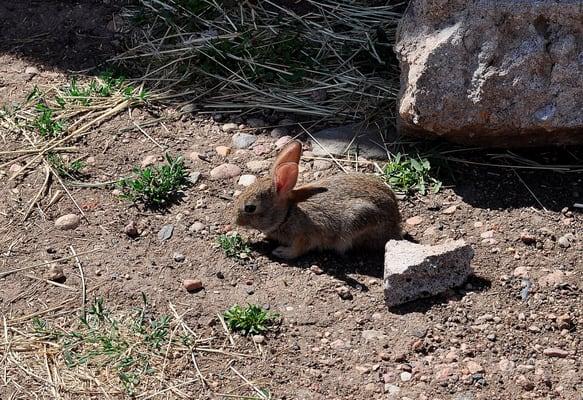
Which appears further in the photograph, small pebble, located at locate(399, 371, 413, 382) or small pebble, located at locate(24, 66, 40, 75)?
small pebble, located at locate(24, 66, 40, 75)

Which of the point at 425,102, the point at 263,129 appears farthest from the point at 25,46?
the point at 425,102

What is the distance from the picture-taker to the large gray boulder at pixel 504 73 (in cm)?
568

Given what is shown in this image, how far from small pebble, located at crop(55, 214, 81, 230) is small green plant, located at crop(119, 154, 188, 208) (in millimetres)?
328

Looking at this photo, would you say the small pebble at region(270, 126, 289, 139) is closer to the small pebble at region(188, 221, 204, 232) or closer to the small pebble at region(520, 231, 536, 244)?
the small pebble at region(188, 221, 204, 232)

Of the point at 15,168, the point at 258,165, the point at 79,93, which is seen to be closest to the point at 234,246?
the point at 258,165

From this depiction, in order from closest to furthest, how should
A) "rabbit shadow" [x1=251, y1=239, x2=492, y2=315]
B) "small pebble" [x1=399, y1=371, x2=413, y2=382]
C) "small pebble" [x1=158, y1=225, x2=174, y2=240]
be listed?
"small pebble" [x1=399, y1=371, x2=413, y2=382], "rabbit shadow" [x1=251, y1=239, x2=492, y2=315], "small pebble" [x1=158, y1=225, x2=174, y2=240]

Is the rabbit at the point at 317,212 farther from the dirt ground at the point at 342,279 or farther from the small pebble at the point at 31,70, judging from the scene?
the small pebble at the point at 31,70

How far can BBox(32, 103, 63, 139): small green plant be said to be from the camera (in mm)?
6527

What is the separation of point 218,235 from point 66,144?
147 centimetres

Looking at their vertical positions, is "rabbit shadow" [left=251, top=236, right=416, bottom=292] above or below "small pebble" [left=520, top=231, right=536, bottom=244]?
below

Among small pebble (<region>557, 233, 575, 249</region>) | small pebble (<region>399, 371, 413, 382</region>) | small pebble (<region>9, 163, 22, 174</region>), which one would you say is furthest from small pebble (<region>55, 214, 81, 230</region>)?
small pebble (<region>557, 233, 575, 249</region>)

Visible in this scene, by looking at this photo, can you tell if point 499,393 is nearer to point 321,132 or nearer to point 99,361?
point 99,361

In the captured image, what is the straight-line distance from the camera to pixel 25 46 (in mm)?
7543

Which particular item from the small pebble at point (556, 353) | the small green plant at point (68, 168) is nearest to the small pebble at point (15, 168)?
the small green plant at point (68, 168)
